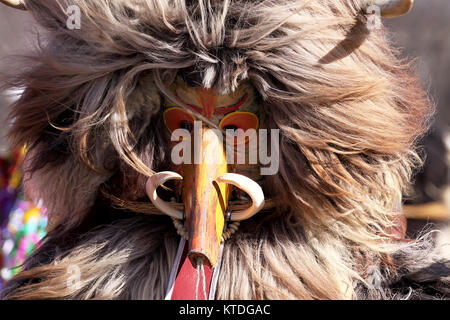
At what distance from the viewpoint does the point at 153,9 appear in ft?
2.99

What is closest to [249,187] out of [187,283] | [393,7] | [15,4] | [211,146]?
[211,146]

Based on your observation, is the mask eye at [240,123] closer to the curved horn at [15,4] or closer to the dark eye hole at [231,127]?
the dark eye hole at [231,127]

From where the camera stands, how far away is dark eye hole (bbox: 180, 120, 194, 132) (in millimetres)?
996

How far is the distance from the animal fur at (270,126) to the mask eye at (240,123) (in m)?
0.04

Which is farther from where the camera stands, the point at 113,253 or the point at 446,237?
the point at 446,237

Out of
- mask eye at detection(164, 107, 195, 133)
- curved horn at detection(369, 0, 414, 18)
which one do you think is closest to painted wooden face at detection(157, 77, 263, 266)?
mask eye at detection(164, 107, 195, 133)

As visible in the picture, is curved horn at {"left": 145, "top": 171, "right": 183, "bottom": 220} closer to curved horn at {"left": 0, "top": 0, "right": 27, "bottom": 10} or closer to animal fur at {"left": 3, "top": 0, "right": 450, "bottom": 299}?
animal fur at {"left": 3, "top": 0, "right": 450, "bottom": 299}

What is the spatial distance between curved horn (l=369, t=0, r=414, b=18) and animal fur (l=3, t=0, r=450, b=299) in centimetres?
4

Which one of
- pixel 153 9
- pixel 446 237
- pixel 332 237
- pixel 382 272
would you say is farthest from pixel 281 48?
pixel 446 237

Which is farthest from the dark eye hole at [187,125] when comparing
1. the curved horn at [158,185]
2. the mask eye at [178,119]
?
the curved horn at [158,185]

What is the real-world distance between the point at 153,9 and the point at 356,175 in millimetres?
477

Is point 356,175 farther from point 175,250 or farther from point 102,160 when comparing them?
point 102,160

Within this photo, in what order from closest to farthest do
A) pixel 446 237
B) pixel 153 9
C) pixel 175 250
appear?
pixel 153 9 → pixel 175 250 → pixel 446 237
